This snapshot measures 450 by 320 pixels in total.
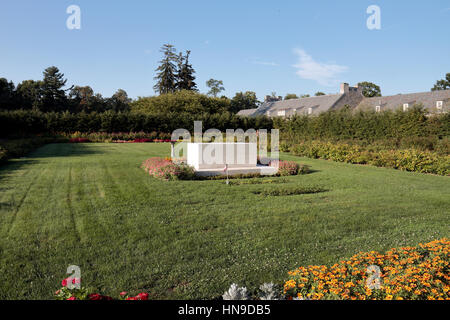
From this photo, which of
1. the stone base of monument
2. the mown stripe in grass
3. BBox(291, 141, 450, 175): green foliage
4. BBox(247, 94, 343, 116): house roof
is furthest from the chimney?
the mown stripe in grass

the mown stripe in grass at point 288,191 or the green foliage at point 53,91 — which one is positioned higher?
the green foliage at point 53,91

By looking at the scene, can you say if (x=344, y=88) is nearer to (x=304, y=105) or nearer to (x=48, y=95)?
(x=304, y=105)

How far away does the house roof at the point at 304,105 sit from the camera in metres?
39.5

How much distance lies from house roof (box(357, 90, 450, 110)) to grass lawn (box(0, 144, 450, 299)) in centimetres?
2953

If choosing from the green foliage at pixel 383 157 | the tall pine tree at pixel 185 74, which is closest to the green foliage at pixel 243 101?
the tall pine tree at pixel 185 74

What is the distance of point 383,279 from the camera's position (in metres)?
3.22

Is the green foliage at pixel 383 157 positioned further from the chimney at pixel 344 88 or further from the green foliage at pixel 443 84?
the green foliage at pixel 443 84

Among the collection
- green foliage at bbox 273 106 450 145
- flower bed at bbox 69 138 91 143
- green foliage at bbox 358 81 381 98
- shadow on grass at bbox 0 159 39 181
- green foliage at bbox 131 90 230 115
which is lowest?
shadow on grass at bbox 0 159 39 181

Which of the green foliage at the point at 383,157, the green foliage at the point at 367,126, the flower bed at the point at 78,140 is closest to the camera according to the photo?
the green foliage at the point at 383,157

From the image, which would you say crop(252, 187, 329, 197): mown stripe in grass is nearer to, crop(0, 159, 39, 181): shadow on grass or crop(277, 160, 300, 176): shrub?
crop(277, 160, 300, 176): shrub

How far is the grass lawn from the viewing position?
3561 mm

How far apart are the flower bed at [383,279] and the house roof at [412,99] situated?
3305 centimetres

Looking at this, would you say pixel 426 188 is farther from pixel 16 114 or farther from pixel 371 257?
pixel 16 114

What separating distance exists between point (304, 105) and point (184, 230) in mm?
40214
